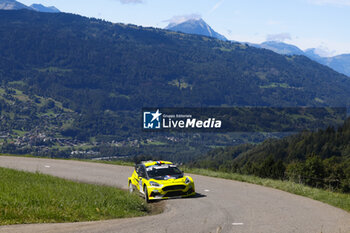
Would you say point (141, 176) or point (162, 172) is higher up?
point (162, 172)

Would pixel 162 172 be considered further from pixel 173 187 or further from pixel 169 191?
pixel 169 191

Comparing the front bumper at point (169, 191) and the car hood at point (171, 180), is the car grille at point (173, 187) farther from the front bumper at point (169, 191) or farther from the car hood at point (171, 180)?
the car hood at point (171, 180)

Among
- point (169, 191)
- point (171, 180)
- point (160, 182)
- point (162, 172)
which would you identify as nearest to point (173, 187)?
point (169, 191)

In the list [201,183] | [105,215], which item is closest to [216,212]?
[105,215]

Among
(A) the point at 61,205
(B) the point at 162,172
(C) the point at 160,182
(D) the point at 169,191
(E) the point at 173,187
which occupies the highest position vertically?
(A) the point at 61,205

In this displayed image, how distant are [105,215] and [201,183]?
12.8m

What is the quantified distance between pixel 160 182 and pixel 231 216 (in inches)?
230

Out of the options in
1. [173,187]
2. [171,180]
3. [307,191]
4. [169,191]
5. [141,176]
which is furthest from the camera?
[307,191]

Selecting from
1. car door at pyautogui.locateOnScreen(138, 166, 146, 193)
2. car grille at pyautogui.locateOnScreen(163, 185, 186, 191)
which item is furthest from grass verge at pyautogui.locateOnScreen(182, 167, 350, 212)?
car door at pyautogui.locateOnScreen(138, 166, 146, 193)

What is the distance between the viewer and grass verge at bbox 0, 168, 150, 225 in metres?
13.3

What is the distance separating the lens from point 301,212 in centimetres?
1697

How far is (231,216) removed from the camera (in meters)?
15.8

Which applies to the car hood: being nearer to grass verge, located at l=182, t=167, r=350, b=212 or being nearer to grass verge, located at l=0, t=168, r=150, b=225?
grass verge, located at l=0, t=168, r=150, b=225

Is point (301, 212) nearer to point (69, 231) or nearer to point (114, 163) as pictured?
point (69, 231)
